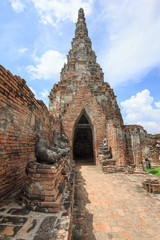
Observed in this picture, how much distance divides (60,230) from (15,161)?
6.92 ft

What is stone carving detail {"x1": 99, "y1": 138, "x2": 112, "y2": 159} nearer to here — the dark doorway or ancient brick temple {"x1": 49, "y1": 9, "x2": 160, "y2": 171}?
ancient brick temple {"x1": 49, "y1": 9, "x2": 160, "y2": 171}

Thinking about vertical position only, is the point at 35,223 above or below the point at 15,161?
below

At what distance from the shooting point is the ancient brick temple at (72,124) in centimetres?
291

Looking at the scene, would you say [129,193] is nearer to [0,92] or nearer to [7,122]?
[7,122]

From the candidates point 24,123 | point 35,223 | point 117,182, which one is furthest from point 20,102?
point 117,182

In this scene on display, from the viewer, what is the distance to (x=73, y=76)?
18.4m

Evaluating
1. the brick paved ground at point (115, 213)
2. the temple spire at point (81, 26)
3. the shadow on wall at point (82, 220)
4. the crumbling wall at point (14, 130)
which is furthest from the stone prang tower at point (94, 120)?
the temple spire at point (81, 26)

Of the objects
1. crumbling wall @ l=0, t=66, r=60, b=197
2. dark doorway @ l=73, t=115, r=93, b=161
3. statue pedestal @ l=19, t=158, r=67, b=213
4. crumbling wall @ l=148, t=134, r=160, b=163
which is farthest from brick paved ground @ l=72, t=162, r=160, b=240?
dark doorway @ l=73, t=115, r=93, b=161

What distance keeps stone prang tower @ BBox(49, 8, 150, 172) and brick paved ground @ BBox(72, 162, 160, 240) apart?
287 cm

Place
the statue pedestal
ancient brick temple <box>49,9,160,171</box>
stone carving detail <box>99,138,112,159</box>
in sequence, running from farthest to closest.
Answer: stone carving detail <box>99,138,112,159</box>, ancient brick temple <box>49,9,160,171</box>, the statue pedestal

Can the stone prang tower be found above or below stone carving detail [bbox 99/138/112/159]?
above

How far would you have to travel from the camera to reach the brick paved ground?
8.44 ft

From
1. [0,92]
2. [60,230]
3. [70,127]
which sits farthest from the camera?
[70,127]

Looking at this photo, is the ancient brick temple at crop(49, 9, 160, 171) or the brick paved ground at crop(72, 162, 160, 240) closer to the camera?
the brick paved ground at crop(72, 162, 160, 240)
